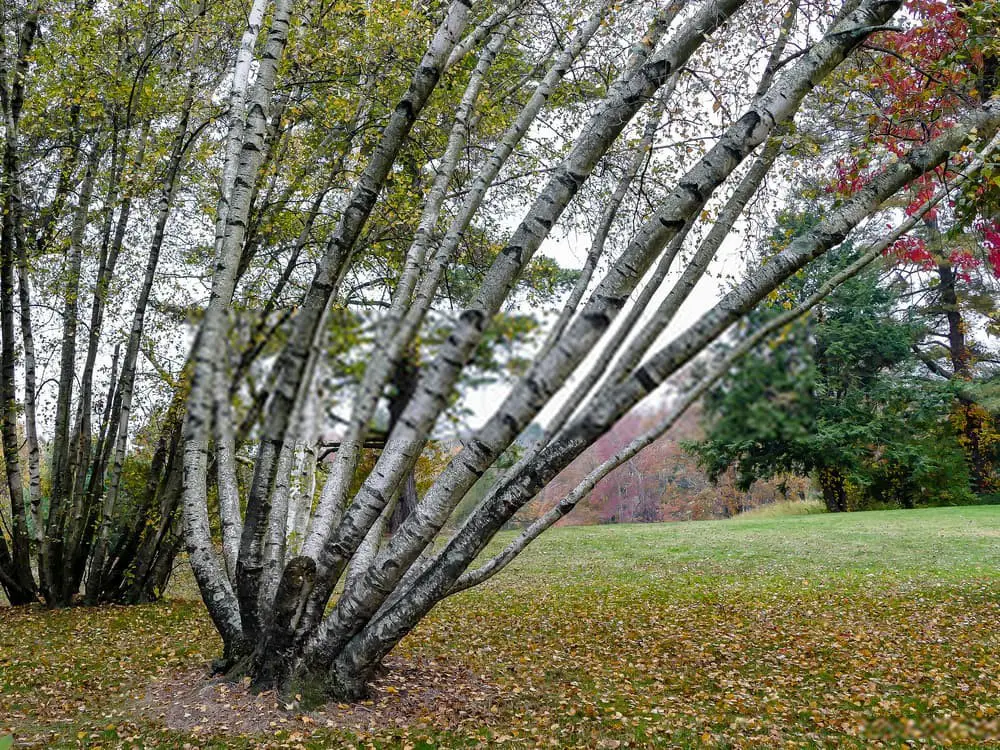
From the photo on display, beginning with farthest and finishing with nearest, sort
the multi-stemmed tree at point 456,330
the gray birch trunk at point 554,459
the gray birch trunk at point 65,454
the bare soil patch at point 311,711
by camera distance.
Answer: the gray birch trunk at point 65,454 → the bare soil patch at point 311,711 → the gray birch trunk at point 554,459 → the multi-stemmed tree at point 456,330

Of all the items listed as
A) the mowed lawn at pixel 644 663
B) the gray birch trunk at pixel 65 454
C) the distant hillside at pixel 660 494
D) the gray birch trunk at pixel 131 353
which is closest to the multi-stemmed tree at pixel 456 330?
the mowed lawn at pixel 644 663

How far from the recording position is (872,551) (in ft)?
44.3

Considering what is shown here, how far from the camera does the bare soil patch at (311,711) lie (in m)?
3.99

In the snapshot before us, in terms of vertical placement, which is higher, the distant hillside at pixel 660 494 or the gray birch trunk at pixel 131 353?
the gray birch trunk at pixel 131 353

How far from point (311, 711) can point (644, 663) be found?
2.89m

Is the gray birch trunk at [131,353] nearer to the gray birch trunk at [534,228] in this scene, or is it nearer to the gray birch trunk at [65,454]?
the gray birch trunk at [65,454]

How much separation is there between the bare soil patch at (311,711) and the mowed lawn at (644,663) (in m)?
0.04

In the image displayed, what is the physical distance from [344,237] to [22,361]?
7.68 meters

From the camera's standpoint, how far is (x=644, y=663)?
5676mm

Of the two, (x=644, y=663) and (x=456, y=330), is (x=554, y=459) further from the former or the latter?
(x=644, y=663)

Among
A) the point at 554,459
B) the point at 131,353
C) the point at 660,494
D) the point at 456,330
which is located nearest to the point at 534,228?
the point at 554,459

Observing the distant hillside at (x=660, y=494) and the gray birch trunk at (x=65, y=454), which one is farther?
the distant hillside at (x=660, y=494)

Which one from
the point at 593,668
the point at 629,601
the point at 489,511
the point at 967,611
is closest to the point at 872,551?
the point at 967,611

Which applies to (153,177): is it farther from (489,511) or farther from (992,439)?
(992,439)
